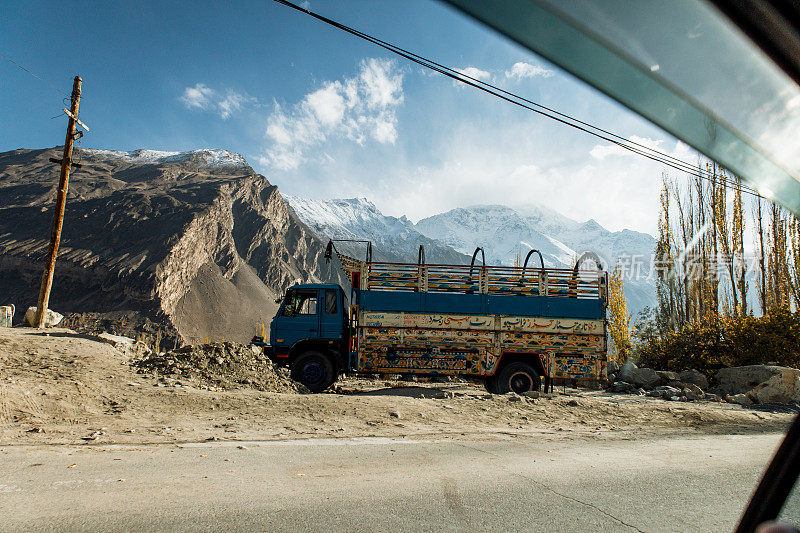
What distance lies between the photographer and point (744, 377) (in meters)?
13.6

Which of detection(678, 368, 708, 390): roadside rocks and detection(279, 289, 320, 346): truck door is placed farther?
detection(678, 368, 708, 390): roadside rocks

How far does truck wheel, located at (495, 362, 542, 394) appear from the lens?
428 inches

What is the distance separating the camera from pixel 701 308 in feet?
78.4

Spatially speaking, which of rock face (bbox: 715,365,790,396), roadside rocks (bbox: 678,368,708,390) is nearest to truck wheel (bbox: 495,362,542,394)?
rock face (bbox: 715,365,790,396)

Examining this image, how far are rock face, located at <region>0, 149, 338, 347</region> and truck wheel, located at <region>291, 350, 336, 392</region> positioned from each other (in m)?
55.5

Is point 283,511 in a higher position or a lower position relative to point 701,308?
lower

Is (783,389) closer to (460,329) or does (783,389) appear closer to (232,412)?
(460,329)

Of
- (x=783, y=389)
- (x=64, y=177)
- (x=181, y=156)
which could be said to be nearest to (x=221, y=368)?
(x=64, y=177)

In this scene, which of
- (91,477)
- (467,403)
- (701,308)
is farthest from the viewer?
(701,308)

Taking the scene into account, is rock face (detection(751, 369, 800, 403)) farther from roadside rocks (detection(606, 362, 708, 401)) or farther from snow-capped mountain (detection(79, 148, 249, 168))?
snow-capped mountain (detection(79, 148, 249, 168))

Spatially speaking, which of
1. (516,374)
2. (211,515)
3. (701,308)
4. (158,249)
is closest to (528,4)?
(211,515)

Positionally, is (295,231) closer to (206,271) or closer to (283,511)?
(206,271)

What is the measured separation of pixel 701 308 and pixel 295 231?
114 m

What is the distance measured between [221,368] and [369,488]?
804 centimetres
